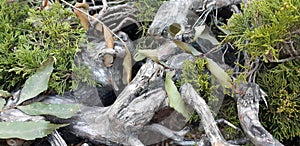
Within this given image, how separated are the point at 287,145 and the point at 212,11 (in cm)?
43

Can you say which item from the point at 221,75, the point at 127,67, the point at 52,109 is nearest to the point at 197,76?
the point at 221,75

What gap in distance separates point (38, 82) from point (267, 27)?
54cm

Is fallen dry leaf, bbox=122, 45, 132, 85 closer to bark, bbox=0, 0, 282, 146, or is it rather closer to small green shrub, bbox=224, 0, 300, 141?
bark, bbox=0, 0, 282, 146

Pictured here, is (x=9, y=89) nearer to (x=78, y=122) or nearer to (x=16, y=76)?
(x=16, y=76)

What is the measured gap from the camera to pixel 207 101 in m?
0.98

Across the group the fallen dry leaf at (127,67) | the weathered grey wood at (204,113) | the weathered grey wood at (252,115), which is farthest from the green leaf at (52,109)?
the weathered grey wood at (252,115)

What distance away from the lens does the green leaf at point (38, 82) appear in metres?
0.96

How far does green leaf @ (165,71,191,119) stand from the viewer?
91 cm

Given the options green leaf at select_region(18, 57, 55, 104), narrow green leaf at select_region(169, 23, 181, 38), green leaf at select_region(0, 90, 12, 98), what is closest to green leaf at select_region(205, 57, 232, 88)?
narrow green leaf at select_region(169, 23, 181, 38)

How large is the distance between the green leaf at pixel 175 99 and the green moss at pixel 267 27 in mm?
173

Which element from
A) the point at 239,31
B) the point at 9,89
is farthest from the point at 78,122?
the point at 239,31

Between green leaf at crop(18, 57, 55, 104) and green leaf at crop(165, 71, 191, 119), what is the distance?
286 mm

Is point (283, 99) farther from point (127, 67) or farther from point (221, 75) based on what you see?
point (127, 67)

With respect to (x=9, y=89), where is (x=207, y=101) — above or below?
below
